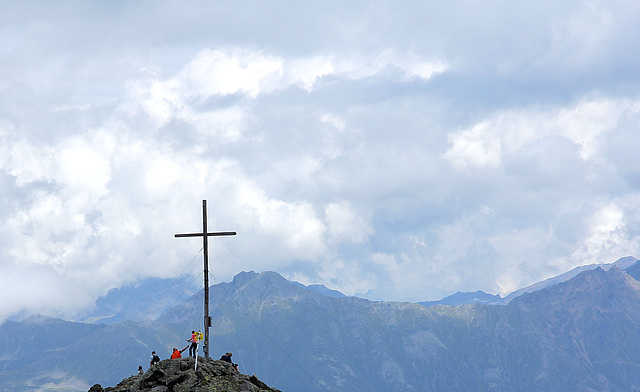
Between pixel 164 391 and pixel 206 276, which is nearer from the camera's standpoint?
pixel 164 391

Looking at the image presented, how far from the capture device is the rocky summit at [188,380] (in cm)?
5475

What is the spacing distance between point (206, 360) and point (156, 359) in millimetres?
7303

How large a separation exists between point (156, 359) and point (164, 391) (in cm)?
1070

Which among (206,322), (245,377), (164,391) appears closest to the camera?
(164,391)

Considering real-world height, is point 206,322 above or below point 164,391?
above

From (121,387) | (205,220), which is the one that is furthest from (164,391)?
(205,220)

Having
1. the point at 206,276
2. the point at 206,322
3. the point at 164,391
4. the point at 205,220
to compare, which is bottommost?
the point at 164,391

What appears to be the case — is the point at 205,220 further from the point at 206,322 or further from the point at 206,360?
the point at 206,360

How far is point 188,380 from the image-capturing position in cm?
5506

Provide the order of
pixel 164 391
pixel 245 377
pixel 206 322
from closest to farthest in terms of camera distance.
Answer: pixel 164 391 → pixel 245 377 → pixel 206 322

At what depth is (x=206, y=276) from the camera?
216ft

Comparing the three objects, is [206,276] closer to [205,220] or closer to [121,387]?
[205,220]

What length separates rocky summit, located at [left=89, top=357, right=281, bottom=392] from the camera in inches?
2156

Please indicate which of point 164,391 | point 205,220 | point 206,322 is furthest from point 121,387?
point 205,220
